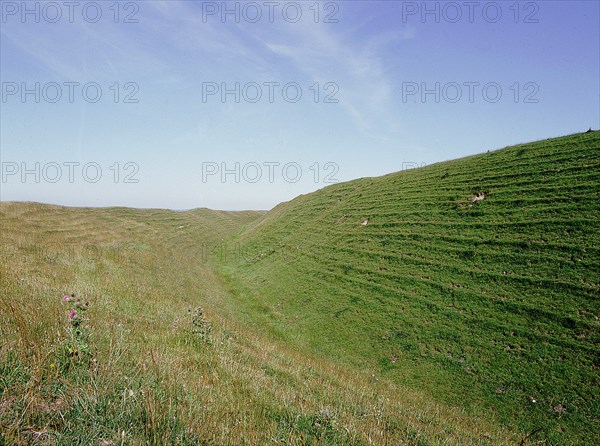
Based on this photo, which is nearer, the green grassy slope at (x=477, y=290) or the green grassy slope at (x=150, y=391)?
the green grassy slope at (x=150, y=391)

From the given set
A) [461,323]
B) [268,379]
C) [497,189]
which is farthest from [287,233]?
[268,379]

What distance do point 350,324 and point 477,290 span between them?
9276 millimetres

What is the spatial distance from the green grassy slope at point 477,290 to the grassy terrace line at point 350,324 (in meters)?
0.11

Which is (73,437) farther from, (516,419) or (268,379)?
(516,419)

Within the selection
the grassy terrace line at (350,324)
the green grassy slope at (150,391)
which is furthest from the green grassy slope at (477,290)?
the green grassy slope at (150,391)

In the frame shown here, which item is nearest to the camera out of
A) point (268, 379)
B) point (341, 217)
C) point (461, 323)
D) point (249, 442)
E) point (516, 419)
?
point (249, 442)

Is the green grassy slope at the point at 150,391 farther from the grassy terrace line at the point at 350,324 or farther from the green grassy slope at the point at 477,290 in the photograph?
the green grassy slope at the point at 477,290

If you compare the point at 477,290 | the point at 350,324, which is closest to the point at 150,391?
the point at 350,324

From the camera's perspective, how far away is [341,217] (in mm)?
42719

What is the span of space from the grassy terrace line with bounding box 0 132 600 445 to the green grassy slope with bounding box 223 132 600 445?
4.5 inches

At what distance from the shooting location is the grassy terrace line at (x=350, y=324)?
463 cm

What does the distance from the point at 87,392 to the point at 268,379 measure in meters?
4.76

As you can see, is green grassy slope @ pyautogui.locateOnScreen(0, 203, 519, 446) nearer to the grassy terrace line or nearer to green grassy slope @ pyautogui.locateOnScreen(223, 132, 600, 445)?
the grassy terrace line

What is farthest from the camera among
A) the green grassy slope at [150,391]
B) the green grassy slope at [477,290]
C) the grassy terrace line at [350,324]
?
the green grassy slope at [477,290]
